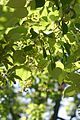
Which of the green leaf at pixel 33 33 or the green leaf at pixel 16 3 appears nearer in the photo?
the green leaf at pixel 16 3

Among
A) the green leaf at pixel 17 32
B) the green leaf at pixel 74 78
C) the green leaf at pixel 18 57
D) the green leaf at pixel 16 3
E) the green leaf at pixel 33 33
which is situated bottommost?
the green leaf at pixel 74 78

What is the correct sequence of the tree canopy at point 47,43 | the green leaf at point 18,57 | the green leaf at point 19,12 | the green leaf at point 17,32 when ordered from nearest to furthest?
the green leaf at point 19,12 < the green leaf at point 17,32 < the tree canopy at point 47,43 < the green leaf at point 18,57

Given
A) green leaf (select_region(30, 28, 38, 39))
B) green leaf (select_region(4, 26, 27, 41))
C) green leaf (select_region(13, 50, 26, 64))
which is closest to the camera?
green leaf (select_region(4, 26, 27, 41))

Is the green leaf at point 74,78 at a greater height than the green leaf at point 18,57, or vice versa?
the green leaf at point 18,57

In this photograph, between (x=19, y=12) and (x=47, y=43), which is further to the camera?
(x=47, y=43)

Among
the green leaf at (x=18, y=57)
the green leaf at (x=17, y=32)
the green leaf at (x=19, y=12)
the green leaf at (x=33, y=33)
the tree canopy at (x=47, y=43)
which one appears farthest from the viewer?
the green leaf at (x=18, y=57)

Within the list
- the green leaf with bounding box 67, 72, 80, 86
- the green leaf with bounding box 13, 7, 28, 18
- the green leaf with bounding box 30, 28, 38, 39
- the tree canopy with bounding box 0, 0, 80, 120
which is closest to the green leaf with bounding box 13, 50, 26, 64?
A: the tree canopy with bounding box 0, 0, 80, 120

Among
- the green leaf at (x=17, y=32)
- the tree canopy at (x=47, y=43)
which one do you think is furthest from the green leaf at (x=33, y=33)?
the green leaf at (x=17, y=32)

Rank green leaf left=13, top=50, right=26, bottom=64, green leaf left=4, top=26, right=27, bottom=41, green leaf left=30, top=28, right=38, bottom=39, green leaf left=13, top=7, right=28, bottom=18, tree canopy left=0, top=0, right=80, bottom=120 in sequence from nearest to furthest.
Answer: green leaf left=13, top=7, right=28, bottom=18 → green leaf left=4, top=26, right=27, bottom=41 → tree canopy left=0, top=0, right=80, bottom=120 → green leaf left=30, top=28, right=38, bottom=39 → green leaf left=13, top=50, right=26, bottom=64

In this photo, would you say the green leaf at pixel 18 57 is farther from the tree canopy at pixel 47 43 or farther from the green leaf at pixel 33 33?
the green leaf at pixel 33 33

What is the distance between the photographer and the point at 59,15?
2801mm

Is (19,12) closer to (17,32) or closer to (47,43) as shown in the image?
(17,32)

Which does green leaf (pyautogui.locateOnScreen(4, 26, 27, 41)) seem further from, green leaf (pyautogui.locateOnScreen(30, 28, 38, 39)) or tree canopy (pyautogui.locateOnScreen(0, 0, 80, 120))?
green leaf (pyautogui.locateOnScreen(30, 28, 38, 39))

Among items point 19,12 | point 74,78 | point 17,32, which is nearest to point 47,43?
point 74,78
